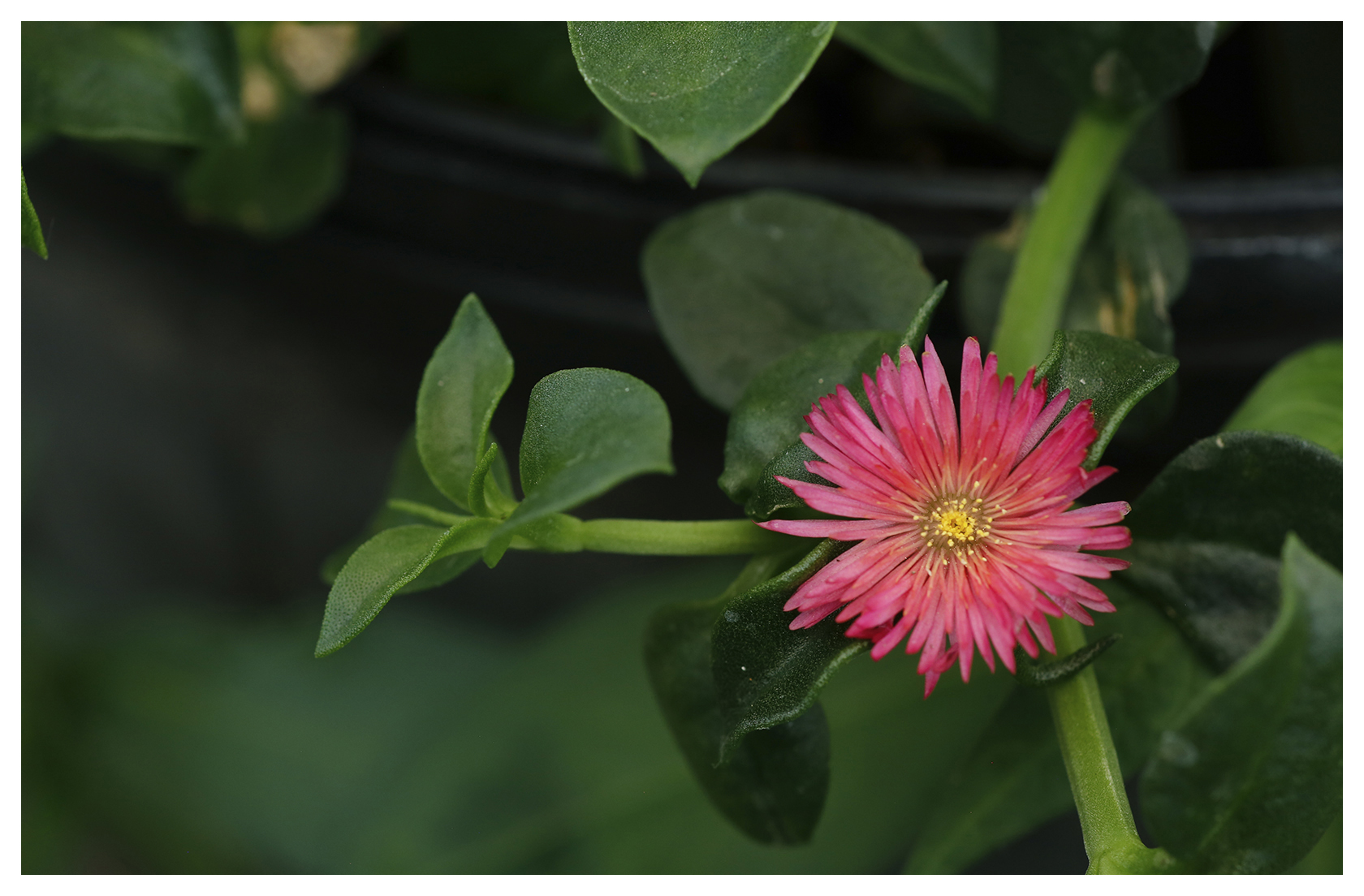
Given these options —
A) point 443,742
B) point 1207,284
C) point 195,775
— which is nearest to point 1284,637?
point 1207,284

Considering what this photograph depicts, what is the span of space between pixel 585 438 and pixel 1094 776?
0.09 metres

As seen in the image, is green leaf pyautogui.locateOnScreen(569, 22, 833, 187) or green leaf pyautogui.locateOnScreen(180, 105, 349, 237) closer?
green leaf pyautogui.locateOnScreen(569, 22, 833, 187)

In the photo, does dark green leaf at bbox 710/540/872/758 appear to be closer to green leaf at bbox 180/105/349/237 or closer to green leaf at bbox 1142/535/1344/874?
green leaf at bbox 1142/535/1344/874

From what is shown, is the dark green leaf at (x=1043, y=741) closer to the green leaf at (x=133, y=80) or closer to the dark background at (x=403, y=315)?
the dark background at (x=403, y=315)

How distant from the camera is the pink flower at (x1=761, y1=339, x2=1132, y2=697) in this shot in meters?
0.18

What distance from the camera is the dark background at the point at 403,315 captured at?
Answer: 31 centimetres

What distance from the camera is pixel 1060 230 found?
254 mm

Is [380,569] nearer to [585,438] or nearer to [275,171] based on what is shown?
[585,438]

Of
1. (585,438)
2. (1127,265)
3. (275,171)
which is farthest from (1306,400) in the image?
(275,171)

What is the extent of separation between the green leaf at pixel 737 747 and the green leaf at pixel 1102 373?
0.19 feet

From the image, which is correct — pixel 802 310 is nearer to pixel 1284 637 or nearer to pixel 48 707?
pixel 1284 637

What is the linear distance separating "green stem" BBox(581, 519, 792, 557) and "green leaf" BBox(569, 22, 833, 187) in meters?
0.05

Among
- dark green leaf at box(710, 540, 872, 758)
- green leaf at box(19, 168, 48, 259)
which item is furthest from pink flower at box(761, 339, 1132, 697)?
green leaf at box(19, 168, 48, 259)

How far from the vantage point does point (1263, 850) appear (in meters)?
0.17
